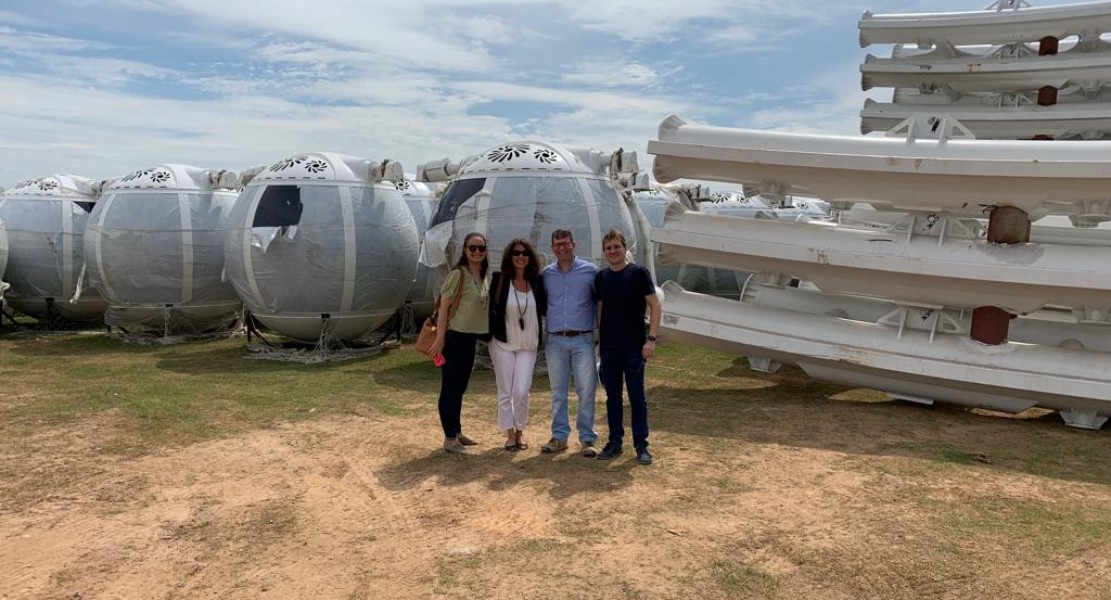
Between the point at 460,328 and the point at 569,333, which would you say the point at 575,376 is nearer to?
the point at 569,333

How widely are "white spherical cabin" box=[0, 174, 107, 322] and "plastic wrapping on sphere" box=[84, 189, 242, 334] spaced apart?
169 centimetres

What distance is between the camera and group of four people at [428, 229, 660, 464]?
5664mm

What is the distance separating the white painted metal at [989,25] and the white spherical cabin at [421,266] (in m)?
8.27

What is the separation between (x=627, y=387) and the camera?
559cm

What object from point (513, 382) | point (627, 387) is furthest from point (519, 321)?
point (627, 387)

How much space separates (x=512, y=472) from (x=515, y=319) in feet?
3.72

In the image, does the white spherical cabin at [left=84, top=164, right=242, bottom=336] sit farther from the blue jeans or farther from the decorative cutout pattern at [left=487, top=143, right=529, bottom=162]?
the blue jeans

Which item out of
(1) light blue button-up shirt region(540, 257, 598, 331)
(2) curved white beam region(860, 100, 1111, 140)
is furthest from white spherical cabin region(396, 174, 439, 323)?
(2) curved white beam region(860, 100, 1111, 140)

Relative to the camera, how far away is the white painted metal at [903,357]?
679 centimetres

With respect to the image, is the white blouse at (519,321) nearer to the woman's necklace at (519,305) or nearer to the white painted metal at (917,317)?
the woman's necklace at (519,305)

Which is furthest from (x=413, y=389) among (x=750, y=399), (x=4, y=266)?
(x=4, y=266)

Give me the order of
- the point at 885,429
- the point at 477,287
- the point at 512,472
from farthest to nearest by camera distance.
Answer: the point at 885,429 → the point at 477,287 → the point at 512,472

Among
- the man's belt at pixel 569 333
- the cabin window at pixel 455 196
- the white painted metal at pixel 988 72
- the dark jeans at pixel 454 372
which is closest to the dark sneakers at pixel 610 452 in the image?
the man's belt at pixel 569 333

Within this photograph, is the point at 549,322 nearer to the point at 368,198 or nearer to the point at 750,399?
the point at 750,399
